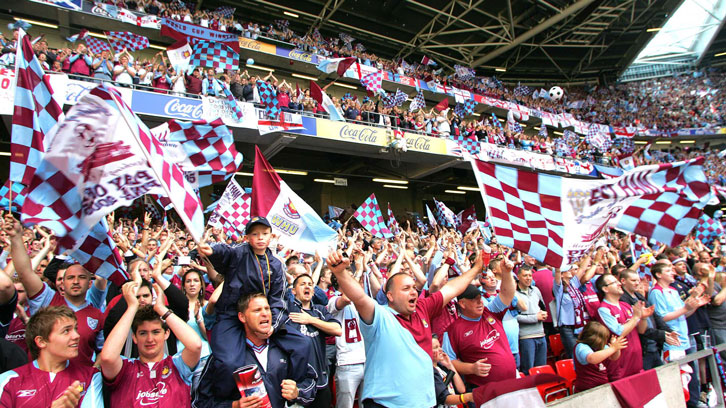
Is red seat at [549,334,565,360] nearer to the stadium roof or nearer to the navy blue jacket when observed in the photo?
the navy blue jacket

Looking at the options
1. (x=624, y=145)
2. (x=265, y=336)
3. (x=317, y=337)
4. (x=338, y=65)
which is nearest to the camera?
(x=265, y=336)

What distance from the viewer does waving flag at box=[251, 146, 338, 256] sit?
16.4 feet

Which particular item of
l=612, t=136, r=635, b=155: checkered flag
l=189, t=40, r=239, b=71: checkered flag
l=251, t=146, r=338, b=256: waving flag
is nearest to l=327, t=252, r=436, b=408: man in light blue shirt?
l=251, t=146, r=338, b=256: waving flag

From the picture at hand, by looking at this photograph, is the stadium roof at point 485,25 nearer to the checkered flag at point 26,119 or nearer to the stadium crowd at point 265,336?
the checkered flag at point 26,119

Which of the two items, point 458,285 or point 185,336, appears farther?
point 458,285

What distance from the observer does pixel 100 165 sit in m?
2.95

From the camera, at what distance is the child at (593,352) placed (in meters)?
3.81

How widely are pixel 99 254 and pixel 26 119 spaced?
1210 mm

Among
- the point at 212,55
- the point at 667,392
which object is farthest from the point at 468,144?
the point at 667,392

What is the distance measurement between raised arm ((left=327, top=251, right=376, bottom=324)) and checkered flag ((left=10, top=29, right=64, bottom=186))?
2545mm

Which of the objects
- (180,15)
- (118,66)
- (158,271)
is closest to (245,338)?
(158,271)

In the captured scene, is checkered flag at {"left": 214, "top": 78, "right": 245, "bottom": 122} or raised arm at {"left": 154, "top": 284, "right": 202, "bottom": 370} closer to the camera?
raised arm at {"left": 154, "top": 284, "right": 202, "bottom": 370}

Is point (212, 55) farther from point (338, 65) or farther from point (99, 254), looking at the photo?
point (99, 254)

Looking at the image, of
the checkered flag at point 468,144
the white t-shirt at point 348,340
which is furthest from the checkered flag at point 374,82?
the white t-shirt at point 348,340
